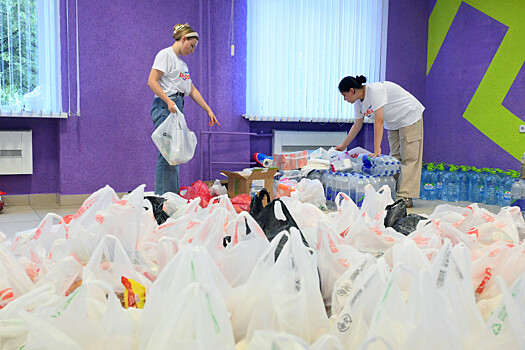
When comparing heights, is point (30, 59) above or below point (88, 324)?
above

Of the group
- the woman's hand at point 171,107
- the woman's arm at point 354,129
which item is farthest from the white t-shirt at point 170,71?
the woman's arm at point 354,129

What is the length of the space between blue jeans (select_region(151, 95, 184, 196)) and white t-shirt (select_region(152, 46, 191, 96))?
0.22 feet

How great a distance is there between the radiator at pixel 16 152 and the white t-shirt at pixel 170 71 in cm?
160

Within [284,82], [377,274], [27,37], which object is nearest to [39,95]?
[27,37]

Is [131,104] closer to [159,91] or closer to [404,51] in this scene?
[159,91]

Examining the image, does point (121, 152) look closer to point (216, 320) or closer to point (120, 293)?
point (120, 293)

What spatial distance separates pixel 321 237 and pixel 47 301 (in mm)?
534

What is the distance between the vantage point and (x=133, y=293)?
792 mm

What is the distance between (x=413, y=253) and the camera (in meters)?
0.81

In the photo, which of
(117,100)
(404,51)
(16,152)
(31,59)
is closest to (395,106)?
(404,51)

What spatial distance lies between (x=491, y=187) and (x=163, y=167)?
3.34m

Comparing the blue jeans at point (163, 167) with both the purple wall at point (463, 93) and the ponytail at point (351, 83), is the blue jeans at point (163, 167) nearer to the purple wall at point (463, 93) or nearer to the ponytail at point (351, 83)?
the ponytail at point (351, 83)

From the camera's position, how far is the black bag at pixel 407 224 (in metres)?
1.37

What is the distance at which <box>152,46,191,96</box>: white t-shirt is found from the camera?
9.86 feet
